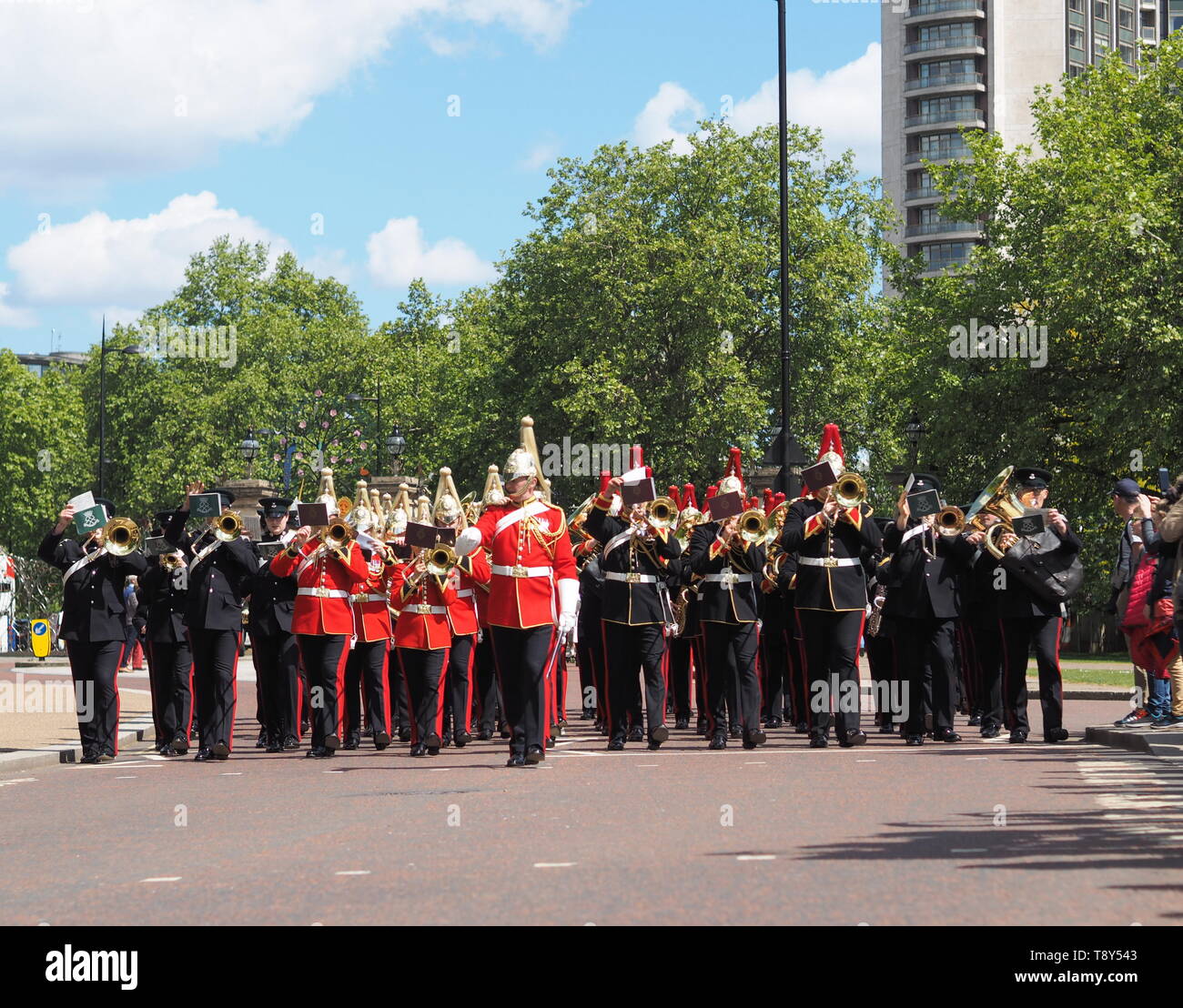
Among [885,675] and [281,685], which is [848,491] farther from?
[281,685]

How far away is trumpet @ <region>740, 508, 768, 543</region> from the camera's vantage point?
53.8 ft

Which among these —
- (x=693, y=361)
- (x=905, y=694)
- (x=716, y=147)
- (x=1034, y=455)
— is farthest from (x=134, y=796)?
(x=716, y=147)

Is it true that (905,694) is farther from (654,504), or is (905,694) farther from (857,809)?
(857,809)

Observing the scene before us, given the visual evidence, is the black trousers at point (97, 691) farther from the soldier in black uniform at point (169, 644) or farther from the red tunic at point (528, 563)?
the red tunic at point (528, 563)

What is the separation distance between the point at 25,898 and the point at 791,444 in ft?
66.2

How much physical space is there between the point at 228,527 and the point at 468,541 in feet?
9.45

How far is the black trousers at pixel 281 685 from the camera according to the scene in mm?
17391

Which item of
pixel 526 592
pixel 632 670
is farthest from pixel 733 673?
pixel 526 592

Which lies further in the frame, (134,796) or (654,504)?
(654,504)

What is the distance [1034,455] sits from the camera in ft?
145

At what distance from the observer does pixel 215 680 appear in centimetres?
1602

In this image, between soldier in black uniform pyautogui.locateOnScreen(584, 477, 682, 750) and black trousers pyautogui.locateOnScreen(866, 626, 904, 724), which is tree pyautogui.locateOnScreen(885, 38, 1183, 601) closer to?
black trousers pyautogui.locateOnScreen(866, 626, 904, 724)

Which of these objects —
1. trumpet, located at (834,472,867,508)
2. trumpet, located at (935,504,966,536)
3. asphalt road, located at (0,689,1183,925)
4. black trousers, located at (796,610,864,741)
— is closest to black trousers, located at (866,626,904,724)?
trumpet, located at (935,504,966,536)

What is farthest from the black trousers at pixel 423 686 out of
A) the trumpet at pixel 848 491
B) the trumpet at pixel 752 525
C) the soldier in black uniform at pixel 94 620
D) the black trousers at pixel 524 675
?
the trumpet at pixel 848 491
